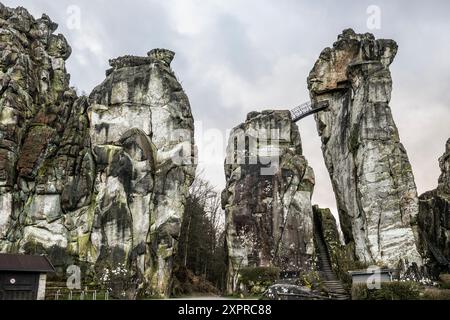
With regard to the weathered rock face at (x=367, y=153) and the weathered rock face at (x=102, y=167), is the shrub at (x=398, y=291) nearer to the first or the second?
the weathered rock face at (x=367, y=153)

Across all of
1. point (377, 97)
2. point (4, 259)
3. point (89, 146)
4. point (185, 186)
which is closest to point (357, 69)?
point (377, 97)

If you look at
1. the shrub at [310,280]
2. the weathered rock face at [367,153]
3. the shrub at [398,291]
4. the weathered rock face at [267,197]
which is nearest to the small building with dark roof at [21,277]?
the weathered rock face at [267,197]

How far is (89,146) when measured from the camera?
38.3 meters

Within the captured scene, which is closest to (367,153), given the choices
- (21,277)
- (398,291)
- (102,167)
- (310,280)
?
(310,280)

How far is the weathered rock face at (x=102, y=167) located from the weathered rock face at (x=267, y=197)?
5.06 meters

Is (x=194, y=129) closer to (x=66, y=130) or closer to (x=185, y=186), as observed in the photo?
(x=185, y=186)

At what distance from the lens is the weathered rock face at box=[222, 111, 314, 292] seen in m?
37.2

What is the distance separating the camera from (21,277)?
25.6 m

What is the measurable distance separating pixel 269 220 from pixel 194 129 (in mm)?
10675

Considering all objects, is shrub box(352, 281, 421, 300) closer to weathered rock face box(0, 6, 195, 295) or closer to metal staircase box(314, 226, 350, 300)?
metal staircase box(314, 226, 350, 300)

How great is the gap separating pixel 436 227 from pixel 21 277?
31.2 metres

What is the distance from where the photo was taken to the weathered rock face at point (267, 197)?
122 feet

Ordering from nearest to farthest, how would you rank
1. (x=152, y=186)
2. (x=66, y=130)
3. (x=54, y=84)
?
1. (x=152, y=186)
2. (x=66, y=130)
3. (x=54, y=84)
